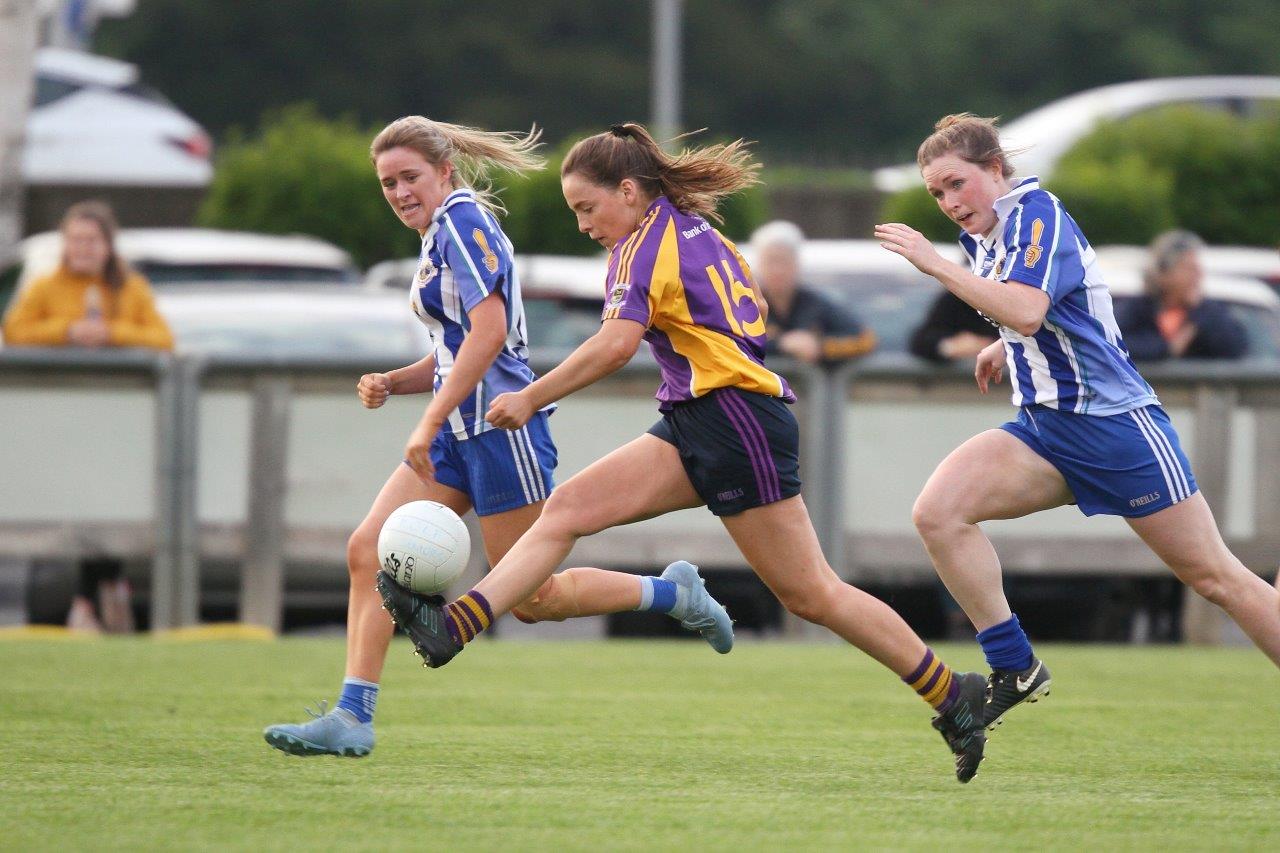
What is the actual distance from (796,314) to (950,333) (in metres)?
0.86

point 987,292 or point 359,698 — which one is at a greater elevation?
point 987,292

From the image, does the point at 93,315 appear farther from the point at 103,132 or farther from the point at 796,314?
the point at 103,132

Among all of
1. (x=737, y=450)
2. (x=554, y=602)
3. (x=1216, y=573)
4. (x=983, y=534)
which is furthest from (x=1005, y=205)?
(x=554, y=602)

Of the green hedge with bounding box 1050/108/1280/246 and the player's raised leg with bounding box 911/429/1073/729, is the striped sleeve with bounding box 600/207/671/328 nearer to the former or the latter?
the player's raised leg with bounding box 911/429/1073/729

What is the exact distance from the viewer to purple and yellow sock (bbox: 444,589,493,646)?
6281mm

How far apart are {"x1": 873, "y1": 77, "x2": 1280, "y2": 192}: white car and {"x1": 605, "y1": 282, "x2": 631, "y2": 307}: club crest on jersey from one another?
572 inches

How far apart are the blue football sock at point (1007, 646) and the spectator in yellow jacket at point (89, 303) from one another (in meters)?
6.47

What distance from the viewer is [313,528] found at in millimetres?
11859

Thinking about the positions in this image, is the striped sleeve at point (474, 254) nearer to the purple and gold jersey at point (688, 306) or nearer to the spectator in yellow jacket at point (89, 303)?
the purple and gold jersey at point (688, 306)

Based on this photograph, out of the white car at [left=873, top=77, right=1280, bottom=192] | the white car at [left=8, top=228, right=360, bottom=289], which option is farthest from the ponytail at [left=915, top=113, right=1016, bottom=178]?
the white car at [left=873, top=77, right=1280, bottom=192]

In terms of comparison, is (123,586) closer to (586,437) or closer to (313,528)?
(313,528)

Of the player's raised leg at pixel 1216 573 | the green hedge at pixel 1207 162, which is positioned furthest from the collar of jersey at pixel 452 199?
the green hedge at pixel 1207 162

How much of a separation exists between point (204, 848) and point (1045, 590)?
309 inches

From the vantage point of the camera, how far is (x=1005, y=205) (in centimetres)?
669
